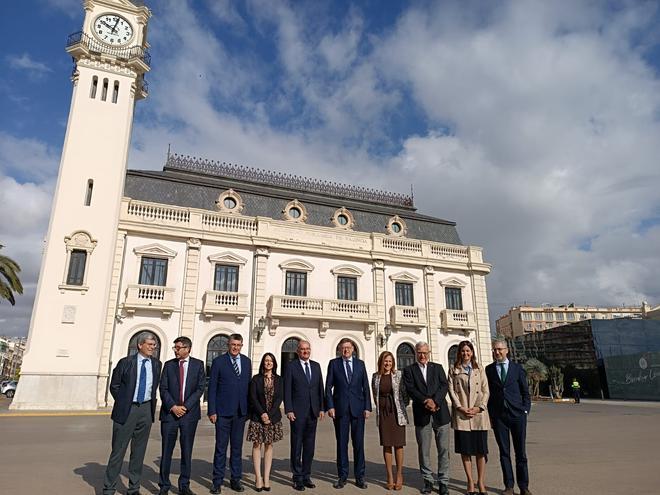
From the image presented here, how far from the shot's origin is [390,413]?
6.34 m

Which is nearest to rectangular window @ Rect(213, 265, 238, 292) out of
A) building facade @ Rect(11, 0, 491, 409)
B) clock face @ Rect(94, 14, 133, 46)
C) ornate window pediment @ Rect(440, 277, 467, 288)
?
building facade @ Rect(11, 0, 491, 409)

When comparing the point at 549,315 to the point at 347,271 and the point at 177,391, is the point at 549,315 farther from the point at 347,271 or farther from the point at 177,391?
the point at 177,391

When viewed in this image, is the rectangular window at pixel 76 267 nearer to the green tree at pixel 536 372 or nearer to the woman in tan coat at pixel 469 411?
the woman in tan coat at pixel 469 411

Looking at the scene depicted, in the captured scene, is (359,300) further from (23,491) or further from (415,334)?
(23,491)

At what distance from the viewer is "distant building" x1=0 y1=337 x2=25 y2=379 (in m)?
118

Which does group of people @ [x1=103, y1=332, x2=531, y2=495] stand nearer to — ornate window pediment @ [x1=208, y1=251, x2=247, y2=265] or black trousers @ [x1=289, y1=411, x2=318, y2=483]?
black trousers @ [x1=289, y1=411, x2=318, y2=483]

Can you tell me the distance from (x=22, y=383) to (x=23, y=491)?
1478 cm

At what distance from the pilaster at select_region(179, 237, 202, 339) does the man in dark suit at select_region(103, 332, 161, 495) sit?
1472 cm

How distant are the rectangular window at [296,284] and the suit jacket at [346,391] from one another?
1612cm

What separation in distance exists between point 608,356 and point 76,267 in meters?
34.5

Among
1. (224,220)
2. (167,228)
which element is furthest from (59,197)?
(224,220)

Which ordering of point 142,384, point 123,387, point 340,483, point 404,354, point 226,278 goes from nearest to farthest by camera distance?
1. point 123,387
2. point 142,384
3. point 340,483
4. point 226,278
5. point 404,354

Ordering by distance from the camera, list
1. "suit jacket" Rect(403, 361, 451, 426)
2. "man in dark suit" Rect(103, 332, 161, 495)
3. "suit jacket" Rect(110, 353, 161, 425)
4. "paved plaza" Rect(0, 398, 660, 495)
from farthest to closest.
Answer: "suit jacket" Rect(403, 361, 451, 426)
"paved plaza" Rect(0, 398, 660, 495)
"suit jacket" Rect(110, 353, 161, 425)
"man in dark suit" Rect(103, 332, 161, 495)

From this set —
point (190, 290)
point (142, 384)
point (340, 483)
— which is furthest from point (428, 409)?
point (190, 290)
